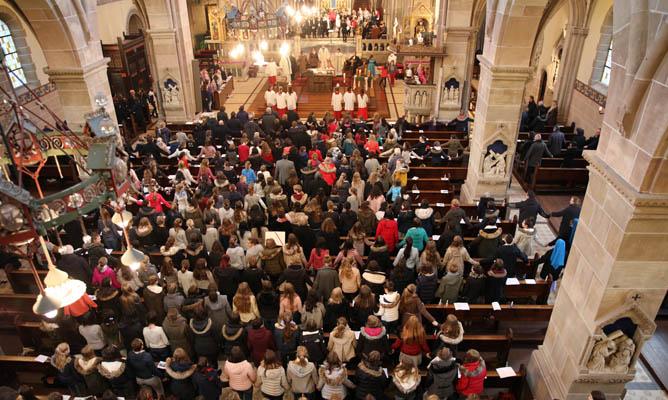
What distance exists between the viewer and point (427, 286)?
23.7ft

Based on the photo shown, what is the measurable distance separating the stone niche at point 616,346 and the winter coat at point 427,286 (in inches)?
84.6

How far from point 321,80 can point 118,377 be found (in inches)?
640

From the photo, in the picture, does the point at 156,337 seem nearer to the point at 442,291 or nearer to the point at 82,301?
the point at 82,301

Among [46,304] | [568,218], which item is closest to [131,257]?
[46,304]

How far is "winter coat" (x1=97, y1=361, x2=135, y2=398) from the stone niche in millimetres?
5417

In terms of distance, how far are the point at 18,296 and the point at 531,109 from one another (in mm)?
14280

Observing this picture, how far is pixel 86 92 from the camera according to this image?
9914 millimetres

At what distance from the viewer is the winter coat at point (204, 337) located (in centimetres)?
639

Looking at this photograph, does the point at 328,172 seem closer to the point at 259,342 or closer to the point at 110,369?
the point at 259,342

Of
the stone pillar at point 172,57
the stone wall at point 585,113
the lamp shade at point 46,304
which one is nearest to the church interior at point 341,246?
the lamp shade at point 46,304

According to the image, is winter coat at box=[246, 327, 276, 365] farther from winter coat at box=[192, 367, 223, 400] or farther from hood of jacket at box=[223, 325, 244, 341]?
winter coat at box=[192, 367, 223, 400]

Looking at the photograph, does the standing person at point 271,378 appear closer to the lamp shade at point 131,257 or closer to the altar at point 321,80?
the lamp shade at point 131,257

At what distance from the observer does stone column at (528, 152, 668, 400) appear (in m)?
4.97

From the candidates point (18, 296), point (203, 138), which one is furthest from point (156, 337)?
point (203, 138)
